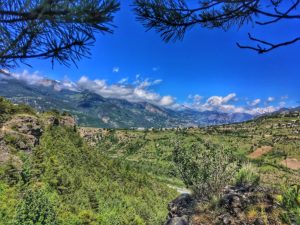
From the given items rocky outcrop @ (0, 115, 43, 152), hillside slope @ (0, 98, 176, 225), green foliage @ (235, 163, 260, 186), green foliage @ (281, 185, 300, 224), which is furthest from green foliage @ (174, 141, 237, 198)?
rocky outcrop @ (0, 115, 43, 152)

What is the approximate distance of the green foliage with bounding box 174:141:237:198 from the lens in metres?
13.7

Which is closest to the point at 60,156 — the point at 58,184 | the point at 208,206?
the point at 58,184

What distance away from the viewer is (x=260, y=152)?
14600cm

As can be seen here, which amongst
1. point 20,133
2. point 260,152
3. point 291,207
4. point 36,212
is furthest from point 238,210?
point 260,152

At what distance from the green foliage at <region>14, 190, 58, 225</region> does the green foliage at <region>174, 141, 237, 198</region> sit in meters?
12.1

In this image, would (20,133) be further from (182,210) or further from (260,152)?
(260,152)

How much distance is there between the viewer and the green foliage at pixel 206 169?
1372 cm

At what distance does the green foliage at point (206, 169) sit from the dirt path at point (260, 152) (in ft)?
439

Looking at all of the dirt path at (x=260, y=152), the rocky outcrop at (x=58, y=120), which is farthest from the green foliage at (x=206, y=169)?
the dirt path at (x=260, y=152)

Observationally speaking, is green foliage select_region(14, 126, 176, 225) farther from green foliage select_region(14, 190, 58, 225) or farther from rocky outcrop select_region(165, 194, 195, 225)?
rocky outcrop select_region(165, 194, 195, 225)

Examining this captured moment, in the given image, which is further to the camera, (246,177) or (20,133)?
(20,133)

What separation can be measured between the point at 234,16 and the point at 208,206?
28.3 feet

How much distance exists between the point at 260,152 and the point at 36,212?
442 feet

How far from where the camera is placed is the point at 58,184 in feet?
147
